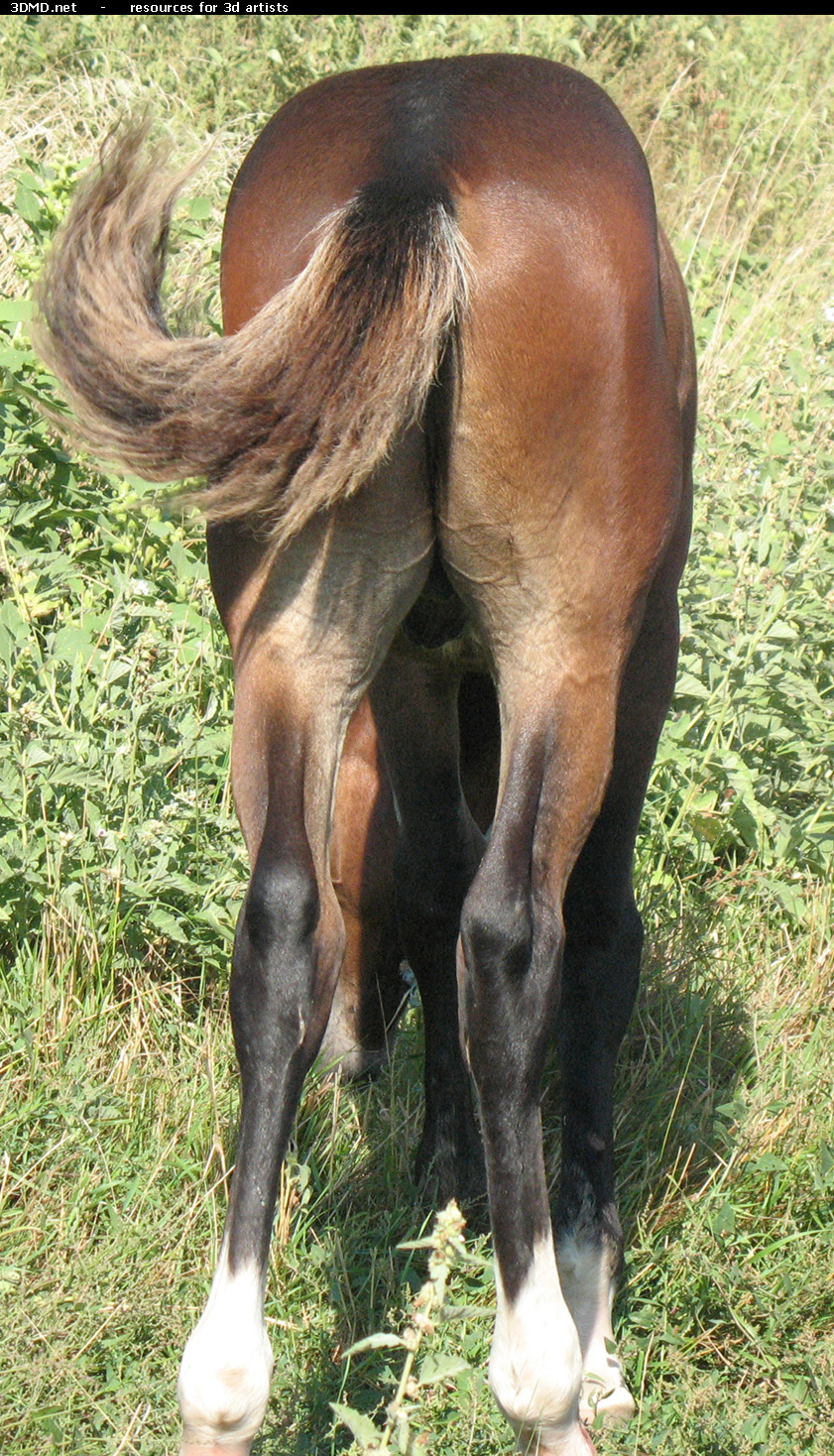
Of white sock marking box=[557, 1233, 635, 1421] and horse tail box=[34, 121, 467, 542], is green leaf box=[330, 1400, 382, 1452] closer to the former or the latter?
white sock marking box=[557, 1233, 635, 1421]

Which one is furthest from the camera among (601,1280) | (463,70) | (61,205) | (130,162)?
(61,205)

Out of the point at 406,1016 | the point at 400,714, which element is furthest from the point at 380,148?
the point at 406,1016

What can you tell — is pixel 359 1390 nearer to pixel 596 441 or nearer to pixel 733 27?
pixel 596 441

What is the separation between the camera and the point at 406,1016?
3469 mm

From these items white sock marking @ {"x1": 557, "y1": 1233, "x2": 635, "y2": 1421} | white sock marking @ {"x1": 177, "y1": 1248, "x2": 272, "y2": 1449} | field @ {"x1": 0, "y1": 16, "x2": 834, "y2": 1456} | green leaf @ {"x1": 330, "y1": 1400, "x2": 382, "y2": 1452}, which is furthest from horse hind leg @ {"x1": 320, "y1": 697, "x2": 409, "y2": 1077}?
green leaf @ {"x1": 330, "y1": 1400, "x2": 382, "y2": 1452}

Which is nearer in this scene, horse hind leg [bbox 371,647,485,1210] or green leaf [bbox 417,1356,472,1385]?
green leaf [bbox 417,1356,472,1385]

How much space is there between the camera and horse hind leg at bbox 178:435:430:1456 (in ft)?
6.95

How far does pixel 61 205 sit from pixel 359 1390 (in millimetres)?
3326

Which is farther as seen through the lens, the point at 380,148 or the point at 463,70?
the point at 463,70

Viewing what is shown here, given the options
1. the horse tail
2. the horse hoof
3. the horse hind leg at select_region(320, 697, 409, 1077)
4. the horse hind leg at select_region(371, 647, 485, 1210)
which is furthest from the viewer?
the horse hind leg at select_region(320, 697, 409, 1077)

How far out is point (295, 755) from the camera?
7.07 ft

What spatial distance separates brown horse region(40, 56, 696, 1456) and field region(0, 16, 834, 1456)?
0.54 feet

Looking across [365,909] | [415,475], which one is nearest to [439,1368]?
[415,475]

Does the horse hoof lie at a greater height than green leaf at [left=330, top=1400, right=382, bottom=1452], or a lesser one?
lesser
